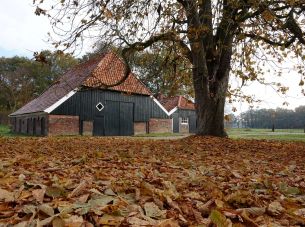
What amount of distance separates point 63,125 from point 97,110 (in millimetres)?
3552

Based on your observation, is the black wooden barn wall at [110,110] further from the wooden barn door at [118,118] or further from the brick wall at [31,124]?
the brick wall at [31,124]

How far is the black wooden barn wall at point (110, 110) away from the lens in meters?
28.1

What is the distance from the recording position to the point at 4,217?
2.17m

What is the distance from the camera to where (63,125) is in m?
27.2

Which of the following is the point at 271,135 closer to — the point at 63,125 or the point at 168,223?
the point at 63,125

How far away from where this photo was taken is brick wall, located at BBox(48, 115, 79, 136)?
2656 centimetres

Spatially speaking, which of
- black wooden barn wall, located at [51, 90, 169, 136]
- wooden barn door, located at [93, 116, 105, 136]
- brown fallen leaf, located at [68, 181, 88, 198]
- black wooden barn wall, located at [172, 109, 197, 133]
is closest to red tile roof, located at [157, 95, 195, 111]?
black wooden barn wall, located at [172, 109, 197, 133]

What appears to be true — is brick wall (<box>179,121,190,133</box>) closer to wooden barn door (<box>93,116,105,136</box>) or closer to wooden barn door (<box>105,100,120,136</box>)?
wooden barn door (<box>105,100,120,136</box>)

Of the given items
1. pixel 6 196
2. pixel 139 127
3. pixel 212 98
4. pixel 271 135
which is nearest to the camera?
pixel 6 196

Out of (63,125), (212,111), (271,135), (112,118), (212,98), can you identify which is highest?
(212,98)

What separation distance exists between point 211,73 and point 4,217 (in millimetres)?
11631

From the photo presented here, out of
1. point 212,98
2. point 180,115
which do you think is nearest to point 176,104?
point 180,115

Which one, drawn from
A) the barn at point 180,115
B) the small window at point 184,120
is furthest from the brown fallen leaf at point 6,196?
the small window at point 184,120

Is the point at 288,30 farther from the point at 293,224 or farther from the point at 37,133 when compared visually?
the point at 37,133
